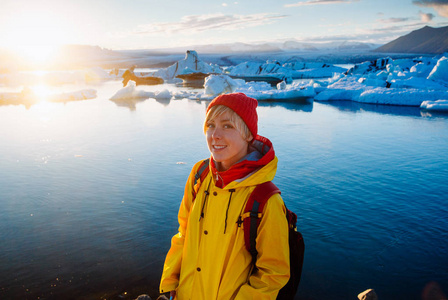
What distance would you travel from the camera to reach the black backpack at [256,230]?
1340 mm

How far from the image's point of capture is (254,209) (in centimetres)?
134

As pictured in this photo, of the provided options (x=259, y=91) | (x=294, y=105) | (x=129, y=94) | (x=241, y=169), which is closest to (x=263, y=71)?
(x=259, y=91)

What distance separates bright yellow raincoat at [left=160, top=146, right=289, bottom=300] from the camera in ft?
4.39

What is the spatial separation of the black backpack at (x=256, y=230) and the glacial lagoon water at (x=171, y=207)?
72.2 inches

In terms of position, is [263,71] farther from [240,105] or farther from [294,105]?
[240,105]

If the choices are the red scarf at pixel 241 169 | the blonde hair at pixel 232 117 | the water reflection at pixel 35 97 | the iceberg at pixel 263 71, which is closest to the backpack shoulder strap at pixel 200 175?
the red scarf at pixel 241 169

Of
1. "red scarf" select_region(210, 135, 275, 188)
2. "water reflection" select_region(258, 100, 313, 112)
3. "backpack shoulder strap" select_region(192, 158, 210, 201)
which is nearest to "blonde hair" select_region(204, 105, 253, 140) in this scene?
"red scarf" select_region(210, 135, 275, 188)

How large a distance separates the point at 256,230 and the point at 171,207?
371cm

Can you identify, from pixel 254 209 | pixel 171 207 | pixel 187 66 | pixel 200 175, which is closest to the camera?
pixel 254 209

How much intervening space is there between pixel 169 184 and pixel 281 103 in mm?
13654

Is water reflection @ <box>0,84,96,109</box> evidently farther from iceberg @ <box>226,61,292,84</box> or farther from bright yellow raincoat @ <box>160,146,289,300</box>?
iceberg @ <box>226,61,292,84</box>

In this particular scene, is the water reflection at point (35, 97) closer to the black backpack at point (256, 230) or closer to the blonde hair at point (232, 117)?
the blonde hair at point (232, 117)

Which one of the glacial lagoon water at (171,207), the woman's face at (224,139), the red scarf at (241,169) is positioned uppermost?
the woman's face at (224,139)

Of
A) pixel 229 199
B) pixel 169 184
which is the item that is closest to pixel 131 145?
pixel 169 184
